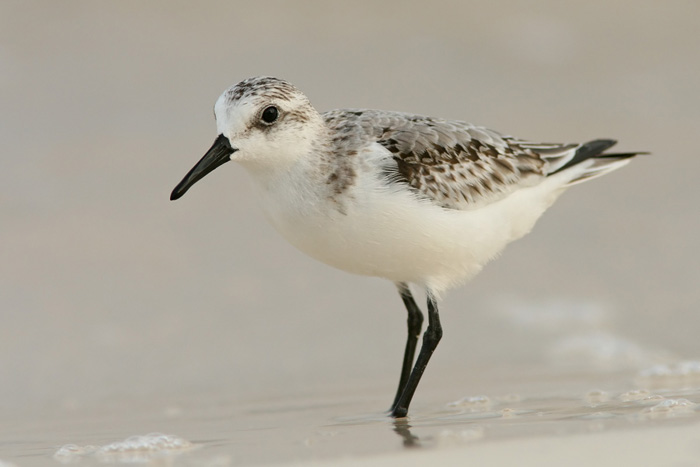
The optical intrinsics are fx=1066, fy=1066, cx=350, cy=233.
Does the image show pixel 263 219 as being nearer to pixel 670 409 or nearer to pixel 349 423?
pixel 349 423

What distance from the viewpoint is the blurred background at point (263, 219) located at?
7902 mm

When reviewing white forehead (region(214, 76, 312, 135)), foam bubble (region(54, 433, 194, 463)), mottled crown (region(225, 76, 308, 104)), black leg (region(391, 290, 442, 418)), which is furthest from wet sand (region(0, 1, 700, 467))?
mottled crown (region(225, 76, 308, 104))

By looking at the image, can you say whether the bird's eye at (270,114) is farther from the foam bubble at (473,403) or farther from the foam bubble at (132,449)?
the foam bubble at (473,403)

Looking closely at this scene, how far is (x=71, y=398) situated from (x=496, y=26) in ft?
24.1

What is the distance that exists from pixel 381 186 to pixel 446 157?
27.8 inches

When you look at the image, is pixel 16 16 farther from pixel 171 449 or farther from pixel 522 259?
pixel 171 449

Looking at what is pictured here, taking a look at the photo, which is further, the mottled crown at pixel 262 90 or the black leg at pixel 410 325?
the black leg at pixel 410 325

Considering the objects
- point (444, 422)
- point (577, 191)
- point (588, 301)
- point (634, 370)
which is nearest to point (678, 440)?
point (444, 422)

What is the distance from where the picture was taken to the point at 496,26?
1256 cm

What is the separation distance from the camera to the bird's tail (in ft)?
23.5

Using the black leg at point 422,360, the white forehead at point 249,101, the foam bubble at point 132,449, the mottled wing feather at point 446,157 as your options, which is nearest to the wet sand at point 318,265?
the foam bubble at point 132,449

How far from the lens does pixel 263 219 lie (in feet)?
31.1

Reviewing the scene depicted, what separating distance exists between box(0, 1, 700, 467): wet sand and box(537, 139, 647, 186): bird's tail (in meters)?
1.39

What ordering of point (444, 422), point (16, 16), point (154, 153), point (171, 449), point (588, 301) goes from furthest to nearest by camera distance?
point (16, 16) → point (154, 153) → point (588, 301) → point (444, 422) → point (171, 449)
